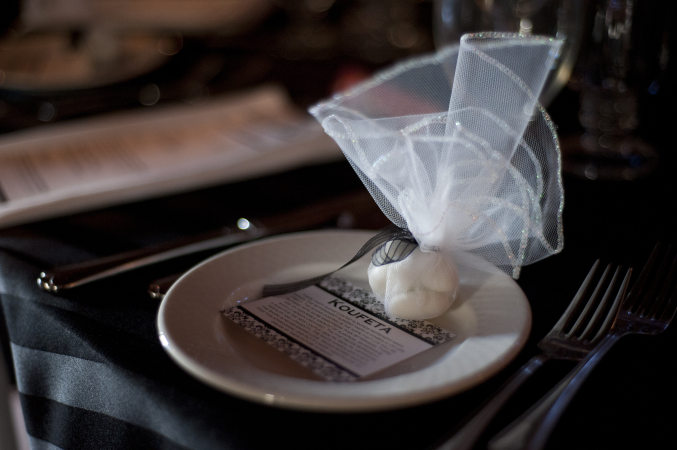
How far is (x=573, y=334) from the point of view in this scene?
406mm

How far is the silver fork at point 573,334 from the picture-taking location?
0.31 metres

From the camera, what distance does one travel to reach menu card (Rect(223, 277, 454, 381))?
37 cm

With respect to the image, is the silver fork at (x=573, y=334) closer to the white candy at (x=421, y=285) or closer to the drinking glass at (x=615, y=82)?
the white candy at (x=421, y=285)

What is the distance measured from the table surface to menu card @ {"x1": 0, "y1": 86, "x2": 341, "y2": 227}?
24 millimetres

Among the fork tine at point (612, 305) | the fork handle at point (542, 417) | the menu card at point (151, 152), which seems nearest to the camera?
the fork handle at point (542, 417)

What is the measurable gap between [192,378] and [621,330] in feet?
0.92

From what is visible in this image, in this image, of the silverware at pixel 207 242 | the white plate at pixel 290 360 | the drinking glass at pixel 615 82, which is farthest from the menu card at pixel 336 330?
the drinking glass at pixel 615 82

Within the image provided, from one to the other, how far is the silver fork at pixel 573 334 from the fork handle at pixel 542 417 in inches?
0.5

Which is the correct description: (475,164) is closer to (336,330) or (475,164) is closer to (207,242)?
(336,330)

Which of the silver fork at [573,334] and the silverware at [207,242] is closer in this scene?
the silver fork at [573,334]

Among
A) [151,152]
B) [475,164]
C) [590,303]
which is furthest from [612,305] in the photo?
[151,152]

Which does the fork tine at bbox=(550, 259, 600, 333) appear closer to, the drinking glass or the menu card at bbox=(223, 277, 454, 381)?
the menu card at bbox=(223, 277, 454, 381)

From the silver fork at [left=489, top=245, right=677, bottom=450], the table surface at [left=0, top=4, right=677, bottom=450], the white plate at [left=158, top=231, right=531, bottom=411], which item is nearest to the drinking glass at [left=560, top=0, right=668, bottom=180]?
the table surface at [left=0, top=4, right=677, bottom=450]

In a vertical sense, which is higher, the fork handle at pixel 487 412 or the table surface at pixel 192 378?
the fork handle at pixel 487 412
